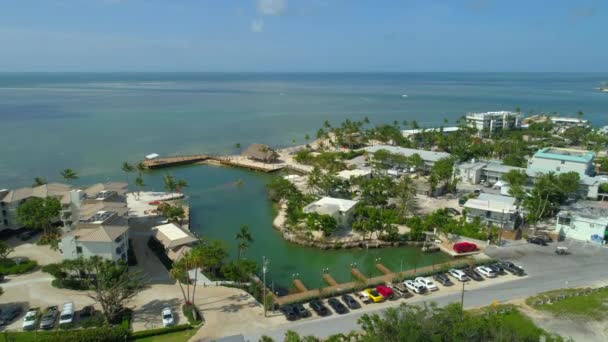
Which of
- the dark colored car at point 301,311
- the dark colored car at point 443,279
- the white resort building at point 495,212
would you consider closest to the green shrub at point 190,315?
the dark colored car at point 301,311

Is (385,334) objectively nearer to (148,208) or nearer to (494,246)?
(494,246)

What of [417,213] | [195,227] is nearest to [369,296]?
[417,213]

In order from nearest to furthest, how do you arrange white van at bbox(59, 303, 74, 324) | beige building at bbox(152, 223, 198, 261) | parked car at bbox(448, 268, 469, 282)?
white van at bbox(59, 303, 74, 324) < parked car at bbox(448, 268, 469, 282) < beige building at bbox(152, 223, 198, 261)

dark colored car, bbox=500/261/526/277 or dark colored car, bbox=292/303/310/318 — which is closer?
dark colored car, bbox=292/303/310/318

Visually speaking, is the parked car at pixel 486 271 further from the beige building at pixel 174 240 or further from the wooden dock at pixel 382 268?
the beige building at pixel 174 240

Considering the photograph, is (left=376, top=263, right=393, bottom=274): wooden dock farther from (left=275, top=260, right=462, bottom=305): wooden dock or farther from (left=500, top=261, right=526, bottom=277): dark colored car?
(left=500, top=261, right=526, bottom=277): dark colored car

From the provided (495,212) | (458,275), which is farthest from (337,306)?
(495,212)

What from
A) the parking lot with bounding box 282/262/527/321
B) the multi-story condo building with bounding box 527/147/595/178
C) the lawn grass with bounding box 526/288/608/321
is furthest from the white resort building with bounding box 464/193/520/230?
the multi-story condo building with bounding box 527/147/595/178
